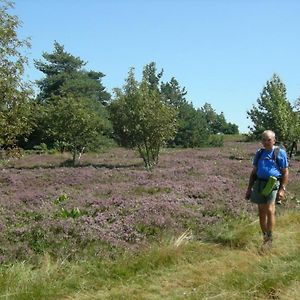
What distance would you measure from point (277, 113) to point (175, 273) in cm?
2797

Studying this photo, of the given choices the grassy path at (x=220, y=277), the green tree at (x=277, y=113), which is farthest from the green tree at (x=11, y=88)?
the green tree at (x=277, y=113)

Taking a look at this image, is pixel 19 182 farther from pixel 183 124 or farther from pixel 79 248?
pixel 183 124

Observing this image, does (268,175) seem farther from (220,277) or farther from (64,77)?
(64,77)

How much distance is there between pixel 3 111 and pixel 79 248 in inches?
134

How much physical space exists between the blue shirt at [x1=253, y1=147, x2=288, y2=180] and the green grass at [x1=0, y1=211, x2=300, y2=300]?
1.08 metres

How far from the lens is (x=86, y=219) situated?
29.2ft

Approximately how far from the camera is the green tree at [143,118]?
26055 mm

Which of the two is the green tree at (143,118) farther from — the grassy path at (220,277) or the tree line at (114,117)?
the grassy path at (220,277)

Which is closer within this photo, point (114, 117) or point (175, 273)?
point (175, 273)

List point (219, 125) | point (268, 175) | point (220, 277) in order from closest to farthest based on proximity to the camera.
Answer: point (220, 277)
point (268, 175)
point (219, 125)

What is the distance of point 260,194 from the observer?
8.05m

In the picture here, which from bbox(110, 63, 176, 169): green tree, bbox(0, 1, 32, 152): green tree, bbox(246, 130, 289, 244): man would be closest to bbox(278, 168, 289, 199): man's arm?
bbox(246, 130, 289, 244): man

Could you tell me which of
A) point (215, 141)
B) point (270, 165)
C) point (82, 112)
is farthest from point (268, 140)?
point (215, 141)

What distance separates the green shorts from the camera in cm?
796
